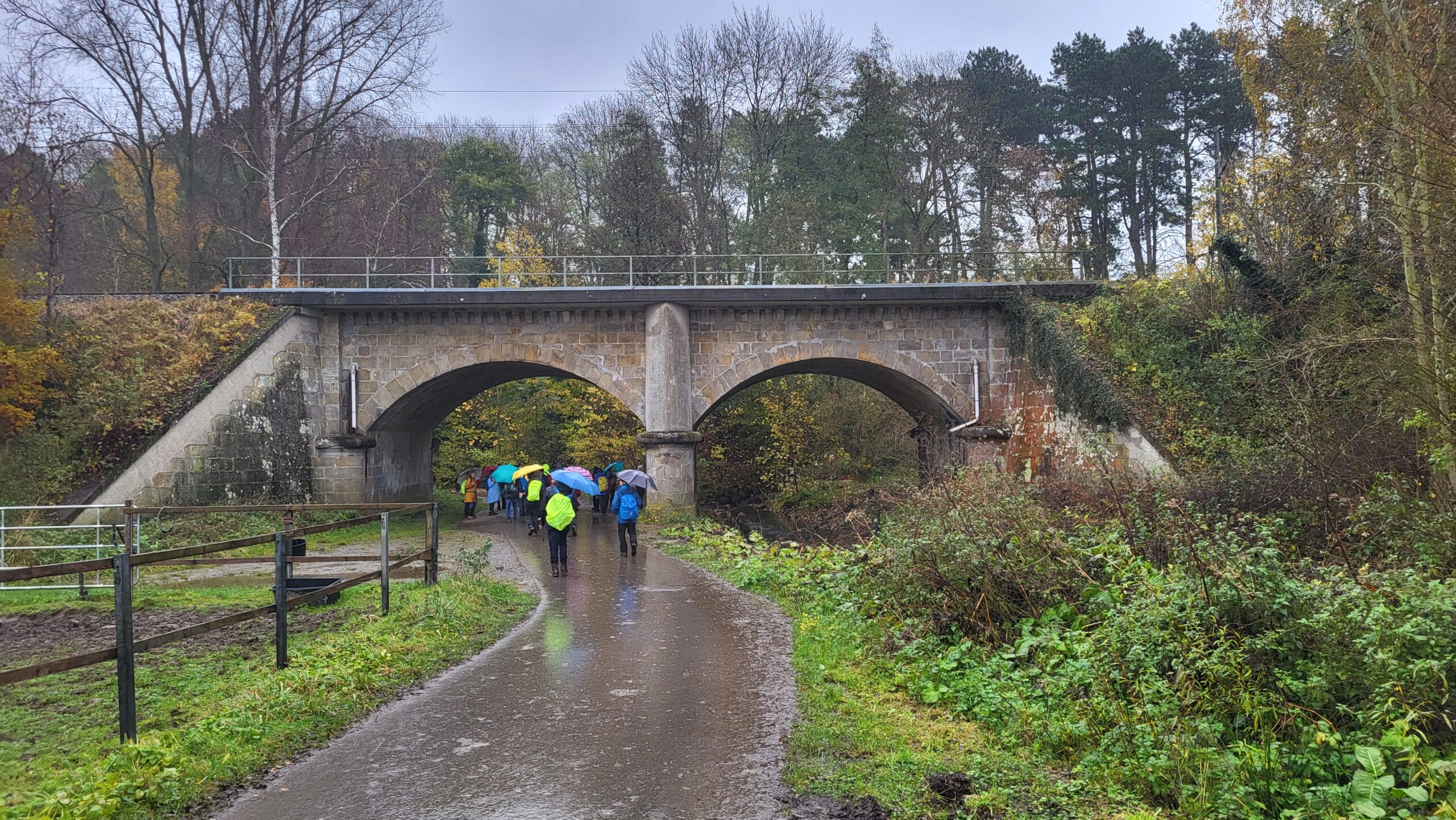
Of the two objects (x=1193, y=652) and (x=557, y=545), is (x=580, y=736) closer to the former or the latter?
(x=1193, y=652)

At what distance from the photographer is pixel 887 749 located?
4.91m

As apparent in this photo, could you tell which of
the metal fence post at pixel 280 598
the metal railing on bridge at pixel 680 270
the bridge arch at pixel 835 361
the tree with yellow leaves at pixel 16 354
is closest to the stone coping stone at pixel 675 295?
the metal railing on bridge at pixel 680 270

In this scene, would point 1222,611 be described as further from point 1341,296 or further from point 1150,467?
point 1150,467

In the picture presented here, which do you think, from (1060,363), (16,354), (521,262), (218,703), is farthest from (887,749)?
(521,262)

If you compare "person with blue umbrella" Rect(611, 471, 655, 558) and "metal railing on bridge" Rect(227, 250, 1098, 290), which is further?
"metal railing on bridge" Rect(227, 250, 1098, 290)

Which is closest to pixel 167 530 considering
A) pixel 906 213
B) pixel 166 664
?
pixel 166 664

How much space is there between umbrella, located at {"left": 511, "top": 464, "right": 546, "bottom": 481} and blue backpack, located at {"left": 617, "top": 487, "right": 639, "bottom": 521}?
2928mm

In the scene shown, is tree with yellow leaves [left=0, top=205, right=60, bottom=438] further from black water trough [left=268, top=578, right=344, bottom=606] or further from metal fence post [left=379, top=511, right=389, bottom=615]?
metal fence post [left=379, top=511, right=389, bottom=615]

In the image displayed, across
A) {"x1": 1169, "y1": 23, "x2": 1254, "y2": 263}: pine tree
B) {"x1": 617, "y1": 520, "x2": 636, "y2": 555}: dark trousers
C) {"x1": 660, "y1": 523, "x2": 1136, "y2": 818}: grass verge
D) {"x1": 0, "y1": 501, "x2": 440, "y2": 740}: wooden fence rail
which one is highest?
{"x1": 1169, "y1": 23, "x2": 1254, "y2": 263}: pine tree

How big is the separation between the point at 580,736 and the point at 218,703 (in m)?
2.34

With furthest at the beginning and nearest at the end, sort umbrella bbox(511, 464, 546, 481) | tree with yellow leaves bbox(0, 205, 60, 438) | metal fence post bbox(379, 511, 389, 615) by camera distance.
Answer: umbrella bbox(511, 464, 546, 481) → tree with yellow leaves bbox(0, 205, 60, 438) → metal fence post bbox(379, 511, 389, 615)

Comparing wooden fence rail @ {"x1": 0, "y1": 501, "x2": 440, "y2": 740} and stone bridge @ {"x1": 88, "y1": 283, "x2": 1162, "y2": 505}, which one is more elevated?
stone bridge @ {"x1": 88, "y1": 283, "x2": 1162, "y2": 505}

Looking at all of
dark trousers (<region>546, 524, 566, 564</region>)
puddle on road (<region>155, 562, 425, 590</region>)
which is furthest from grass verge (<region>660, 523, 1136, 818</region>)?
puddle on road (<region>155, 562, 425, 590</region>)

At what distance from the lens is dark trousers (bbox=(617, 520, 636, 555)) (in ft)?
46.4
